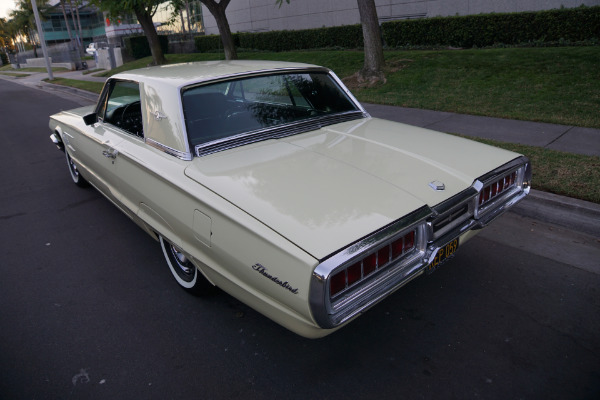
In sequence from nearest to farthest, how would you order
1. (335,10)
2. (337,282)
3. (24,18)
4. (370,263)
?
(337,282)
(370,263)
(335,10)
(24,18)

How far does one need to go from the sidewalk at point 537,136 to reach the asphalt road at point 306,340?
0.20 meters

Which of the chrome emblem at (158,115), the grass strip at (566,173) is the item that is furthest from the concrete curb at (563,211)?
the chrome emblem at (158,115)

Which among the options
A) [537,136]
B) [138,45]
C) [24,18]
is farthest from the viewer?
[24,18]

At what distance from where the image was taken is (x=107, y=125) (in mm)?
4090

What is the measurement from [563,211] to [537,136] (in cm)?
249

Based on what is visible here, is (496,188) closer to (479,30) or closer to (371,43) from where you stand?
(371,43)

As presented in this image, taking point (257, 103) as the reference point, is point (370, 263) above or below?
below

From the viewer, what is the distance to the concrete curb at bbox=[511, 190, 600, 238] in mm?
3924

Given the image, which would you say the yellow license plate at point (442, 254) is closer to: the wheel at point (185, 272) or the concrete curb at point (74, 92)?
the wheel at point (185, 272)

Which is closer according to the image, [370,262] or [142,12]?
[370,262]

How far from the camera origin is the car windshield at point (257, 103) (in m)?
3.14

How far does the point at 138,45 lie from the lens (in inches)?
1062

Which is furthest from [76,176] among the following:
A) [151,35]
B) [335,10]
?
[335,10]

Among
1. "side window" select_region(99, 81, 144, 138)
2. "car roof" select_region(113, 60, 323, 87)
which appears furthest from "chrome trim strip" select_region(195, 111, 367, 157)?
"side window" select_region(99, 81, 144, 138)
